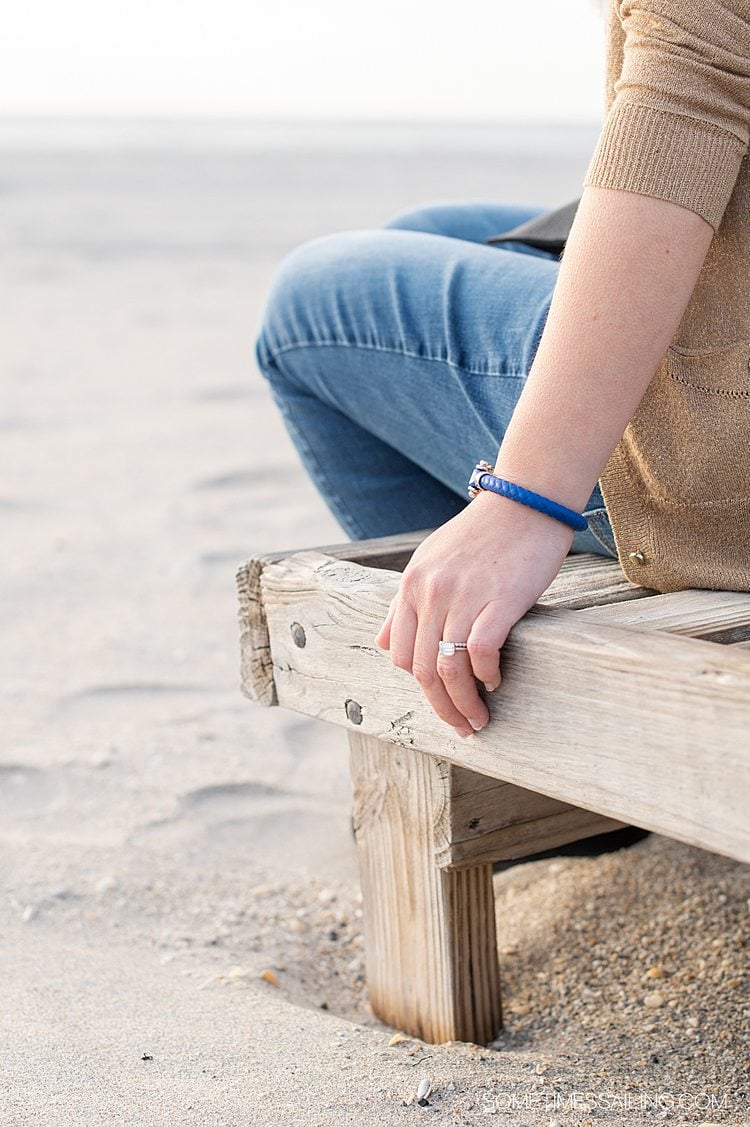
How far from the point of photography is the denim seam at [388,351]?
151 cm

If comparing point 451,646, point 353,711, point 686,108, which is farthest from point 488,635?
point 686,108

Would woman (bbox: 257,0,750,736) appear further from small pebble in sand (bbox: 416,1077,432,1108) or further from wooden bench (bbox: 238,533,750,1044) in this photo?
small pebble in sand (bbox: 416,1077,432,1108)

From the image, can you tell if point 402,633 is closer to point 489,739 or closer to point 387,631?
point 387,631

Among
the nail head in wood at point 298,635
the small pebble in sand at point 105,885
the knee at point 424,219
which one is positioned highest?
the knee at point 424,219

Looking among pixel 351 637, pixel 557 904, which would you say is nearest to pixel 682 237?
pixel 351 637

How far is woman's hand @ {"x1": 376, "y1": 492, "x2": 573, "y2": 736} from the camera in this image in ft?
3.56

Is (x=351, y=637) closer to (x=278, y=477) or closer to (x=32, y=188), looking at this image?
(x=278, y=477)

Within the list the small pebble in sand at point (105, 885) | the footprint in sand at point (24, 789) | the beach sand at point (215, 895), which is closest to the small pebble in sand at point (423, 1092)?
the beach sand at point (215, 895)

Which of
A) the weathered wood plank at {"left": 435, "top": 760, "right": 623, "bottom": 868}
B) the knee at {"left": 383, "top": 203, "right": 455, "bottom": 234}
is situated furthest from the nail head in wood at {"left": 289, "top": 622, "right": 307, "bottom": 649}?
the knee at {"left": 383, "top": 203, "right": 455, "bottom": 234}

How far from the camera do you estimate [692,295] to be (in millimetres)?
1205

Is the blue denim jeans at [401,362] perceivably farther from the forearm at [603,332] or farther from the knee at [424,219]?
the forearm at [603,332]

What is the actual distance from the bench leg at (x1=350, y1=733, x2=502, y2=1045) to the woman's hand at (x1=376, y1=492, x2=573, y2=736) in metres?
0.36

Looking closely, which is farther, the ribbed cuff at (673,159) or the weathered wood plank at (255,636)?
the weathered wood plank at (255,636)

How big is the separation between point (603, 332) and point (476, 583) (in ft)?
0.80
